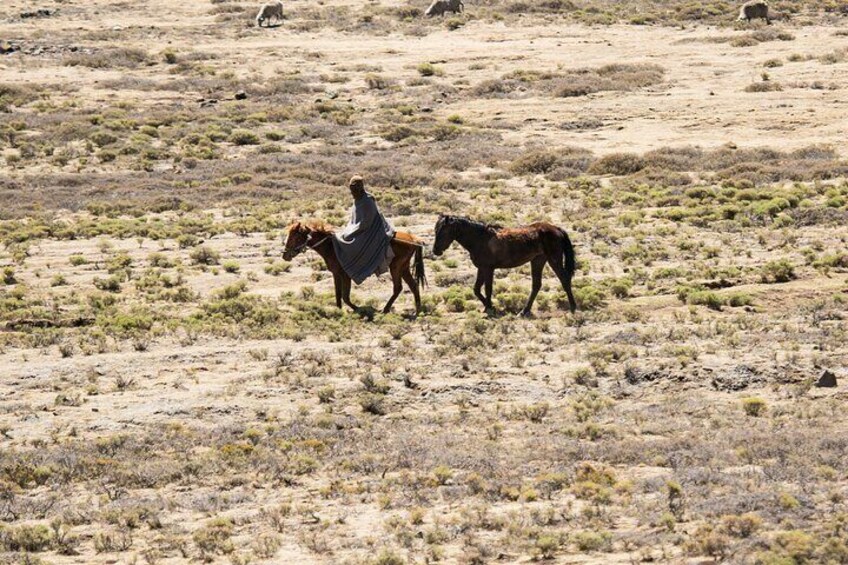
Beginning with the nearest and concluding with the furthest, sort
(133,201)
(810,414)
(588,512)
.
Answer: (588,512) < (810,414) < (133,201)

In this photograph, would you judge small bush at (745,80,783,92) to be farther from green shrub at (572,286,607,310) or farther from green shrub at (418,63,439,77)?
green shrub at (572,286,607,310)

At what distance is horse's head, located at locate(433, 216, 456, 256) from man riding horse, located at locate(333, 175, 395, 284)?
0.69m

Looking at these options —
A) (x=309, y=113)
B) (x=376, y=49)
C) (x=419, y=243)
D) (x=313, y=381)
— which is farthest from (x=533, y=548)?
(x=376, y=49)

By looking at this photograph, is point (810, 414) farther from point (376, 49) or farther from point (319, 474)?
point (376, 49)

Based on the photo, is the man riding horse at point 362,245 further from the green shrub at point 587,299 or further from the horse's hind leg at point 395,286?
the green shrub at point 587,299

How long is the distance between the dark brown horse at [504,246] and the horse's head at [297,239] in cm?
199

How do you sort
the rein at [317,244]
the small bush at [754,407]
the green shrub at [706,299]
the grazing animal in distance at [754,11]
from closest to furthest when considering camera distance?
the small bush at [754,407] < the rein at [317,244] < the green shrub at [706,299] < the grazing animal in distance at [754,11]

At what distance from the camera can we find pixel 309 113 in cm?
4581

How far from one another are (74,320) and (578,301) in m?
7.87

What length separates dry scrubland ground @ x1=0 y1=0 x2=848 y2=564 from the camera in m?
12.6

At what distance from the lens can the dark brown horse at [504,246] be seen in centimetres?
2058

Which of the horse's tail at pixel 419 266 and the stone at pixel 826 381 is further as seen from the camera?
the horse's tail at pixel 419 266

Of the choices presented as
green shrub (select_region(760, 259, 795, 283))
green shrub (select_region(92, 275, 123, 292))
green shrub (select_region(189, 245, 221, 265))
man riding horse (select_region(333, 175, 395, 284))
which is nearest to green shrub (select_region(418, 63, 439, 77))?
green shrub (select_region(189, 245, 221, 265))

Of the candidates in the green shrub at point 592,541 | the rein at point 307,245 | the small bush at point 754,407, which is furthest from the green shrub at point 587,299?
the green shrub at point 592,541
